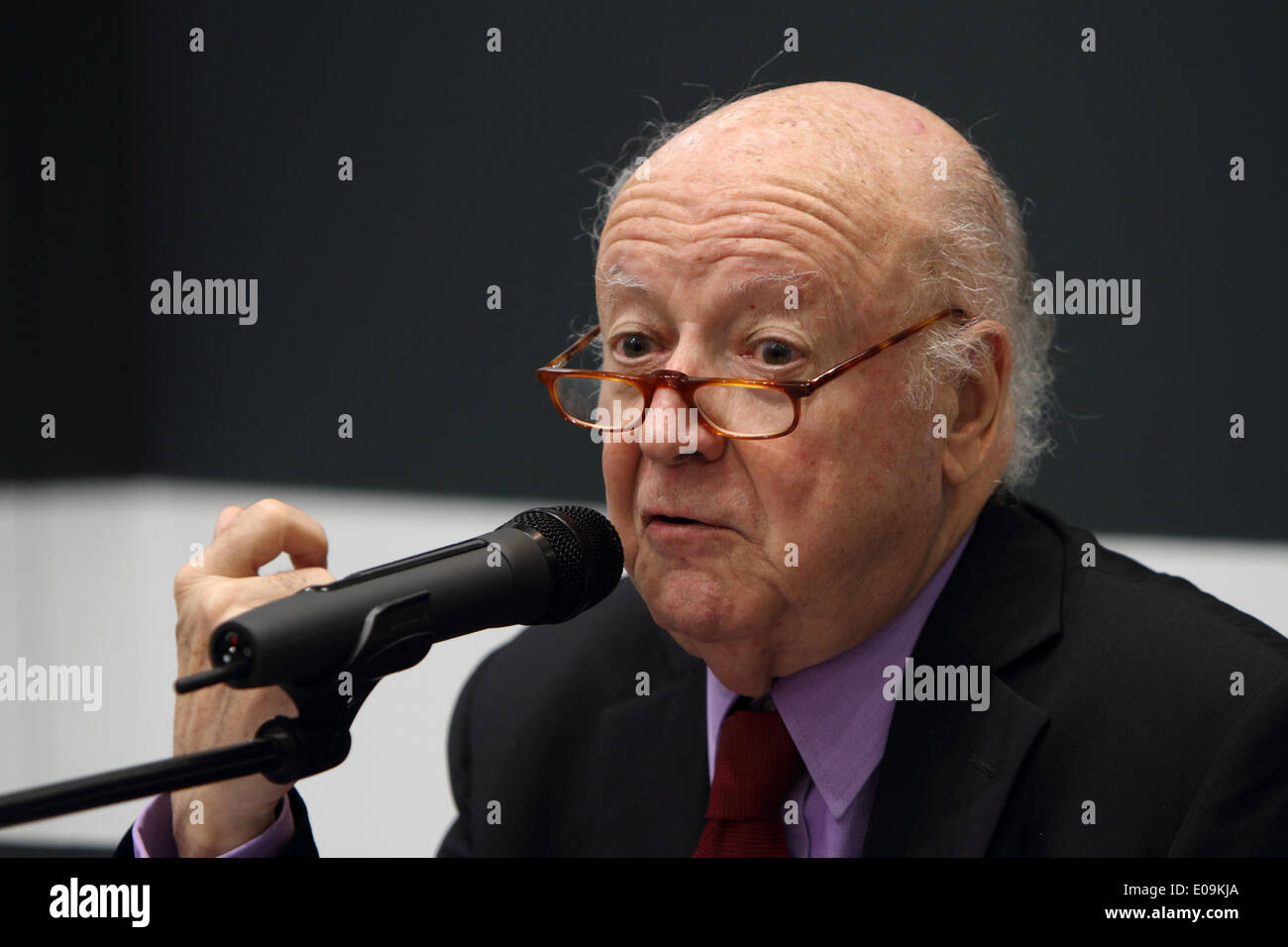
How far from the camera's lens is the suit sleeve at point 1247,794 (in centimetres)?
140

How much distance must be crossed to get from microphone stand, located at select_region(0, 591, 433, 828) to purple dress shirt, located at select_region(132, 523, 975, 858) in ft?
1.82

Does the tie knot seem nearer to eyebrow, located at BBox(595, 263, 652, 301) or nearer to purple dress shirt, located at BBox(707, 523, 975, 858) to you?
purple dress shirt, located at BBox(707, 523, 975, 858)

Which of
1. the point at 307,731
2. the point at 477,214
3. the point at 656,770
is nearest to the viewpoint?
the point at 307,731

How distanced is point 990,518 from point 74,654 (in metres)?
2.76

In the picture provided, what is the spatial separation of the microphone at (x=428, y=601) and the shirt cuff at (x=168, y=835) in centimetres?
58

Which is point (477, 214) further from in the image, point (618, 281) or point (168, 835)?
point (168, 835)

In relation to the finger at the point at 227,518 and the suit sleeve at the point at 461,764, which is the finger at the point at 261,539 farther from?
the suit sleeve at the point at 461,764

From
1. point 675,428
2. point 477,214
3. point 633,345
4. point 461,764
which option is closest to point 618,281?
point 633,345

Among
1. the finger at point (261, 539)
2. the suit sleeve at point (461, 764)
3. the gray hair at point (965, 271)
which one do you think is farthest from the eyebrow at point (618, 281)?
the suit sleeve at point (461, 764)

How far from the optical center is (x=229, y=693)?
4.99ft

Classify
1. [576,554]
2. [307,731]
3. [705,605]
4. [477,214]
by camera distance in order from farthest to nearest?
[477,214] → [705,605] → [576,554] → [307,731]

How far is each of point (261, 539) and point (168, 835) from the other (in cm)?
43
